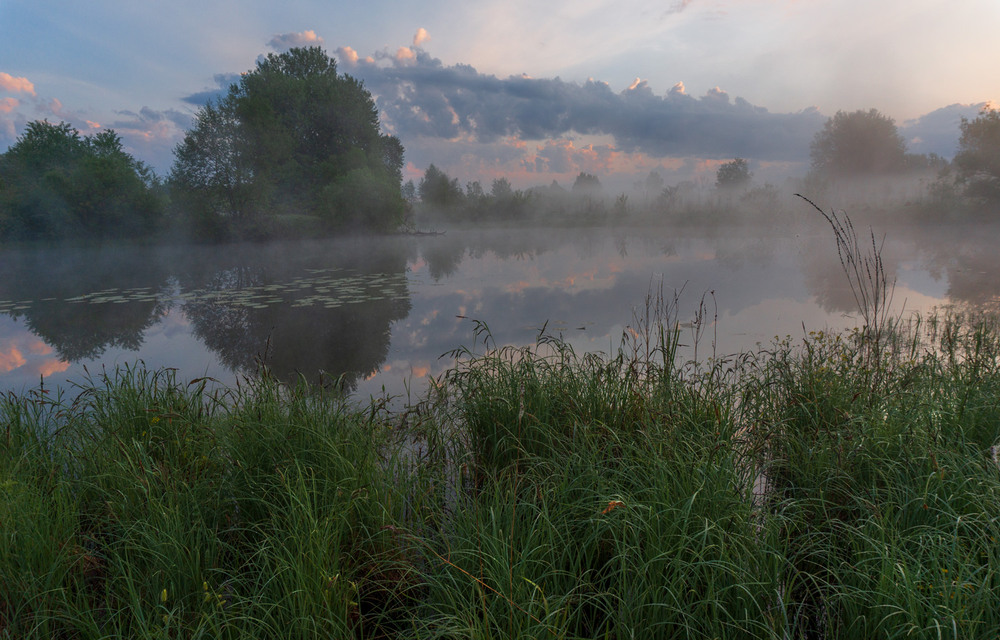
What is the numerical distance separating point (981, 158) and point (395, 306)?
37245 millimetres

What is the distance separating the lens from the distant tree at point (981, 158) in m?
28.9

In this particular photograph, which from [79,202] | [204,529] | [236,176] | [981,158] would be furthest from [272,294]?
[981,158]

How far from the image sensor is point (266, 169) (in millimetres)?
33469

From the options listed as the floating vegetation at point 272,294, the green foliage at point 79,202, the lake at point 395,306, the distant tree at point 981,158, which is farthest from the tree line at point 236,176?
the distant tree at point 981,158

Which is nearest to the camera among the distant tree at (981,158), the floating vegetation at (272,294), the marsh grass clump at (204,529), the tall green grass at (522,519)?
the tall green grass at (522,519)

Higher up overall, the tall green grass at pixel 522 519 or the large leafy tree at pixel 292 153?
the large leafy tree at pixel 292 153

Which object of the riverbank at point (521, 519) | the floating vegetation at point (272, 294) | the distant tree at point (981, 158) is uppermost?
the distant tree at point (981, 158)

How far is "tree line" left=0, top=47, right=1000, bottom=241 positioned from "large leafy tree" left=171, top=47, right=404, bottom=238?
8cm

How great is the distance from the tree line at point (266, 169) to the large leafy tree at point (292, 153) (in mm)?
79

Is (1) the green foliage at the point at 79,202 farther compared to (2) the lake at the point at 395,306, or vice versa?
(1) the green foliage at the point at 79,202

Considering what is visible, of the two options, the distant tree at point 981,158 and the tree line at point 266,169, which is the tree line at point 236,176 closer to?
the tree line at point 266,169

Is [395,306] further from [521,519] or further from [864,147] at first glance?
[864,147]

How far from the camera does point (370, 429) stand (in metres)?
3.52

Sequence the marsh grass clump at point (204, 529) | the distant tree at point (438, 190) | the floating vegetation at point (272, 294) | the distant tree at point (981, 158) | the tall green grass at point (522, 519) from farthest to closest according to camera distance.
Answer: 1. the distant tree at point (438, 190)
2. the distant tree at point (981, 158)
3. the floating vegetation at point (272, 294)
4. the marsh grass clump at point (204, 529)
5. the tall green grass at point (522, 519)
